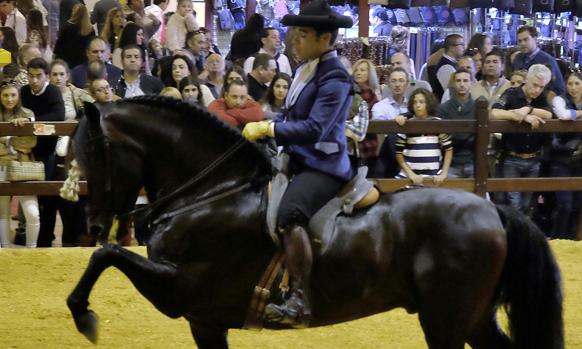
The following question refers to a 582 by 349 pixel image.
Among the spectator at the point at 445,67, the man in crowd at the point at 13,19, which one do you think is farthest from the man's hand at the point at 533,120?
the man in crowd at the point at 13,19

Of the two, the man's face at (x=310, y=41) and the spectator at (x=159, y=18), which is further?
the spectator at (x=159, y=18)

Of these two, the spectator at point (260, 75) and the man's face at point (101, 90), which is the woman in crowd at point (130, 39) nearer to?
the spectator at point (260, 75)

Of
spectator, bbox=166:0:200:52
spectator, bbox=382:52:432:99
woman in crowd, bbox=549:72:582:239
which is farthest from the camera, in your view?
spectator, bbox=166:0:200:52

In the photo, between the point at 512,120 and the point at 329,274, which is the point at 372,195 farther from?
the point at 512,120

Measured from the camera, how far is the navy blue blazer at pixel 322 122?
496 centimetres

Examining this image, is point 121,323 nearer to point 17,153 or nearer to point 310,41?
point 17,153

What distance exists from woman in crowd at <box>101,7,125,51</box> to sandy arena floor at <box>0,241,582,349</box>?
382 centimetres

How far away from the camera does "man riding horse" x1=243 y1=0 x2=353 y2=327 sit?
197 inches

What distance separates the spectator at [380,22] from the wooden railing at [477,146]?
18.9 feet

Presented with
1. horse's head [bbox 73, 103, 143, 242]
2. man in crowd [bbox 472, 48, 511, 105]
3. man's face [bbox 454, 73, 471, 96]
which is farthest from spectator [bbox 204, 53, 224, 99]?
horse's head [bbox 73, 103, 143, 242]

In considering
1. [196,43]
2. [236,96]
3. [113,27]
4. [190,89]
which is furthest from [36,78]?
[196,43]

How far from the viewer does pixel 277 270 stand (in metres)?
5.23

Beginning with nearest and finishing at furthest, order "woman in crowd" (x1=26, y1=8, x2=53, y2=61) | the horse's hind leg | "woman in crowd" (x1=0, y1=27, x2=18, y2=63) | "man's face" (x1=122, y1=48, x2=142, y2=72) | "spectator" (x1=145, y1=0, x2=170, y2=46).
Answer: the horse's hind leg < "man's face" (x1=122, y1=48, x2=142, y2=72) < "woman in crowd" (x1=0, y1=27, x2=18, y2=63) < "woman in crowd" (x1=26, y1=8, x2=53, y2=61) < "spectator" (x1=145, y1=0, x2=170, y2=46)

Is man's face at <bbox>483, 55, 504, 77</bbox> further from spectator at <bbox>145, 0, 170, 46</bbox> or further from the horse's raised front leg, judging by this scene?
the horse's raised front leg
